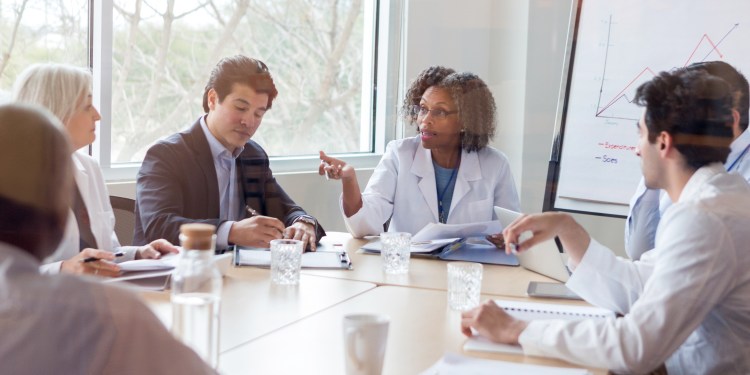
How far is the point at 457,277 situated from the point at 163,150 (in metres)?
1.36

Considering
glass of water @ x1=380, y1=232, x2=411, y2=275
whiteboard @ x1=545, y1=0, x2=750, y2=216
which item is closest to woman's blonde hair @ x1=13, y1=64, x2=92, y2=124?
glass of water @ x1=380, y1=232, x2=411, y2=275

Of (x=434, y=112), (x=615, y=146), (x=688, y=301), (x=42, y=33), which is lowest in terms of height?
(x=688, y=301)

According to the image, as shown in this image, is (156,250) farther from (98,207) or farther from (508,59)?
(508,59)

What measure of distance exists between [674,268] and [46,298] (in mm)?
1098

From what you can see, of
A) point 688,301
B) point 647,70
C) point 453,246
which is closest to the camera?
point 688,301

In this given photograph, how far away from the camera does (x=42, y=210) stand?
74cm

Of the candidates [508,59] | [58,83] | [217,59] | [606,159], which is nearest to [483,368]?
[58,83]

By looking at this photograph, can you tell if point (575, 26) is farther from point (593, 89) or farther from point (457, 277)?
point (457, 277)

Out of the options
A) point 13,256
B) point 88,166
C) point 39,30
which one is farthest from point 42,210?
point 39,30

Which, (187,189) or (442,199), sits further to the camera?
(442,199)

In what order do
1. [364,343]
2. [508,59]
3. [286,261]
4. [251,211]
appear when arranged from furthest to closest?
[508,59] < [251,211] < [286,261] < [364,343]

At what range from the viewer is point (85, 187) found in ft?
7.68

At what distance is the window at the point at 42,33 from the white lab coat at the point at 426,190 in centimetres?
126

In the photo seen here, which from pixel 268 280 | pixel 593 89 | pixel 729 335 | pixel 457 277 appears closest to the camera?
pixel 729 335
